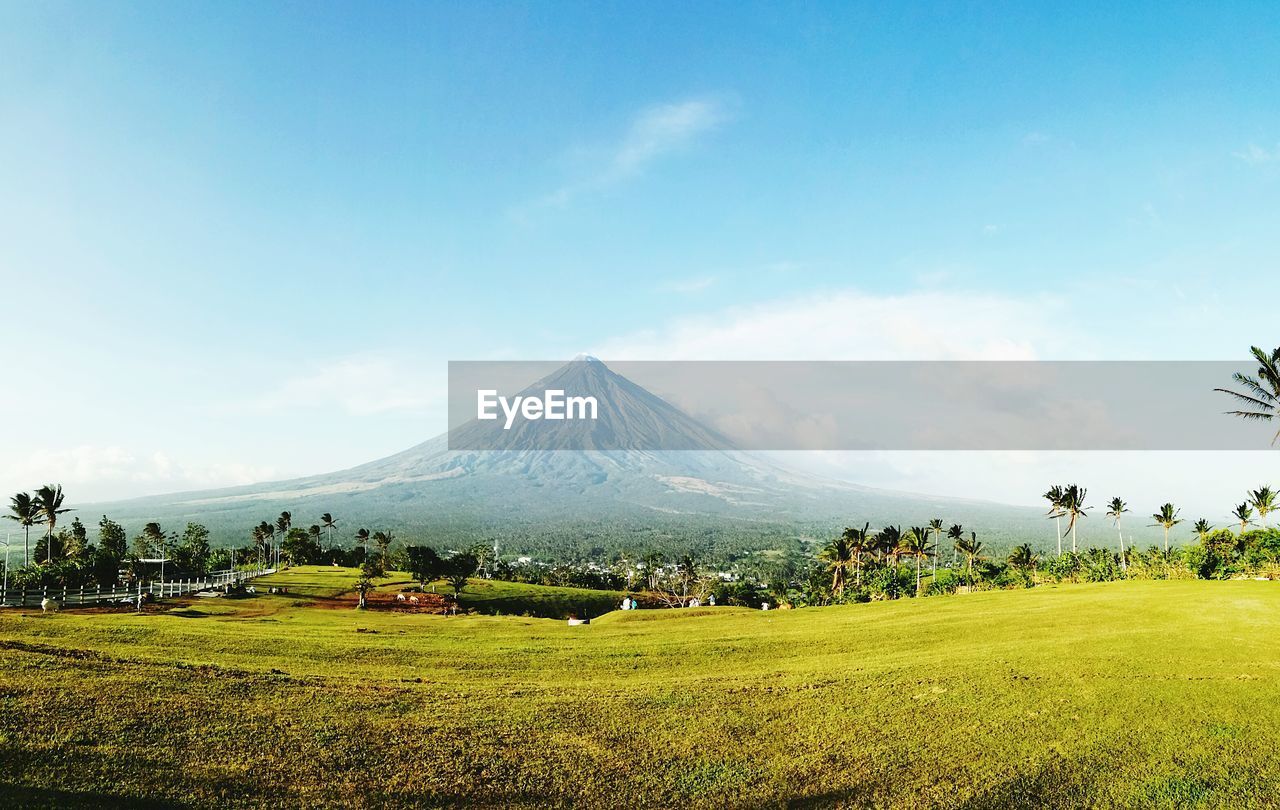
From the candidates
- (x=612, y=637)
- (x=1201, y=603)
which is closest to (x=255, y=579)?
(x=612, y=637)

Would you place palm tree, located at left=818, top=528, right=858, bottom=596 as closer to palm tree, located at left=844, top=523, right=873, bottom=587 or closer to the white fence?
palm tree, located at left=844, top=523, right=873, bottom=587

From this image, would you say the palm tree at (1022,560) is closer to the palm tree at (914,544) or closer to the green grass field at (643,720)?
the palm tree at (914,544)

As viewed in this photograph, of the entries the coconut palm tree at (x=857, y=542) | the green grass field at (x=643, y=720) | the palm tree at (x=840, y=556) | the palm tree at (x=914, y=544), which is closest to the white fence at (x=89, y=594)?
the green grass field at (x=643, y=720)

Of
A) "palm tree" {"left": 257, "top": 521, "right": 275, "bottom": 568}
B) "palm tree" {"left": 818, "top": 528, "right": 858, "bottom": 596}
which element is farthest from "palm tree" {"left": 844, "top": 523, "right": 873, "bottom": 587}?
"palm tree" {"left": 257, "top": 521, "right": 275, "bottom": 568}

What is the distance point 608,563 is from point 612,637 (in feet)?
530

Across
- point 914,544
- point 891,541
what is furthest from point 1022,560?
point 914,544

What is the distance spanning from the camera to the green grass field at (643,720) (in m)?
12.4

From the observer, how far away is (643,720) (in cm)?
1662

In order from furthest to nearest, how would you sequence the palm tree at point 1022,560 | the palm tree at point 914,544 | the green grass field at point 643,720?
the palm tree at point 1022,560 < the palm tree at point 914,544 < the green grass field at point 643,720

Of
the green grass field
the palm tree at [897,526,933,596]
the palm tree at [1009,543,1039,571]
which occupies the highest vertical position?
the green grass field

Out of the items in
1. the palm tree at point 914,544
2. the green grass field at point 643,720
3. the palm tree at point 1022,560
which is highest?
the green grass field at point 643,720

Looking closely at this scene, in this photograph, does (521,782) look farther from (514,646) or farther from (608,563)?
(608,563)

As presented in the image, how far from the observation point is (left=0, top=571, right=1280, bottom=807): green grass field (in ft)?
40.6

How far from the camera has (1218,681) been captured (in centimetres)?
1933
